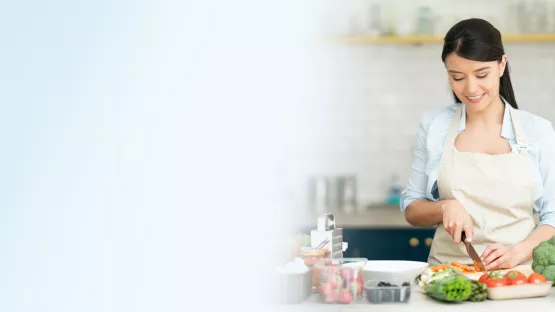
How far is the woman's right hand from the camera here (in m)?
1.69

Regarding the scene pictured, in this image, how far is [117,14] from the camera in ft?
1.05

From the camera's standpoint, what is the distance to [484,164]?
195 centimetres

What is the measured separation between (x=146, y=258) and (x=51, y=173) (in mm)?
61

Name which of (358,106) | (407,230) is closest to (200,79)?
(407,230)

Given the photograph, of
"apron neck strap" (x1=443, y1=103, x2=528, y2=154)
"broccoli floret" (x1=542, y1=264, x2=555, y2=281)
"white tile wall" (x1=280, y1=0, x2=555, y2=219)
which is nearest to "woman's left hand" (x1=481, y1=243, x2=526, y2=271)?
"broccoli floret" (x1=542, y1=264, x2=555, y2=281)

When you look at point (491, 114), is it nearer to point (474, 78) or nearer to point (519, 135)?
point (519, 135)

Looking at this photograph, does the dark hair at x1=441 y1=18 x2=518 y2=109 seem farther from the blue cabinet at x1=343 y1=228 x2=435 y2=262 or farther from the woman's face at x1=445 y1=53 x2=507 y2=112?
the blue cabinet at x1=343 y1=228 x2=435 y2=262

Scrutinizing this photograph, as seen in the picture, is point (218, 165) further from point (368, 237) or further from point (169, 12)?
point (368, 237)

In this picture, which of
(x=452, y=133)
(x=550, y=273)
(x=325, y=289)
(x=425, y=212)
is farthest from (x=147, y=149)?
(x=452, y=133)

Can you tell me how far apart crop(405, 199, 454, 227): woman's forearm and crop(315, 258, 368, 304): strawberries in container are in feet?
2.08

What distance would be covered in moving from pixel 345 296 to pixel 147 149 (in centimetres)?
98

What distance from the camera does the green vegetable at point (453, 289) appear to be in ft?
4.19

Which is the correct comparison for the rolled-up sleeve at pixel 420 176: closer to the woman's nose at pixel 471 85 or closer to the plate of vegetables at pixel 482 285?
the woman's nose at pixel 471 85

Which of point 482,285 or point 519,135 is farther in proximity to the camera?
point 519,135
